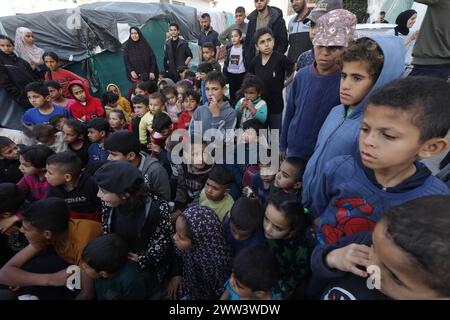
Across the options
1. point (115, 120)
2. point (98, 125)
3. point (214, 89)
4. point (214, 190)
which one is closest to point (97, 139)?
point (98, 125)

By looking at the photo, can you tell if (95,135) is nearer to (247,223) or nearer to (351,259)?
(247,223)

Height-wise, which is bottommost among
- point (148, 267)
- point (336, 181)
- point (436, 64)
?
point (148, 267)

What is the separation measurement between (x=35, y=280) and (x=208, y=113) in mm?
2234

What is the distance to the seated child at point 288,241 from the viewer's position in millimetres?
1683

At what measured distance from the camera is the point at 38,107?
382cm

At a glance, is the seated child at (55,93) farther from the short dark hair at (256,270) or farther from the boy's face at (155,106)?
the short dark hair at (256,270)

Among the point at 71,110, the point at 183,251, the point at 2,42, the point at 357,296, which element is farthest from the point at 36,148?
the point at 2,42

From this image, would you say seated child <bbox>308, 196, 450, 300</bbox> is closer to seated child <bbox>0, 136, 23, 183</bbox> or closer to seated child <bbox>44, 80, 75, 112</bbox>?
seated child <bbox>0, 136, 23, 183</bbox>

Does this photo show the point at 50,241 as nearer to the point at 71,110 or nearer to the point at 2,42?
the point at 71,110

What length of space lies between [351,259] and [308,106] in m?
1.39

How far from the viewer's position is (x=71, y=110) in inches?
166

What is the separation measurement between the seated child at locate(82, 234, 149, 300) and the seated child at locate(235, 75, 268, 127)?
212 centimetres

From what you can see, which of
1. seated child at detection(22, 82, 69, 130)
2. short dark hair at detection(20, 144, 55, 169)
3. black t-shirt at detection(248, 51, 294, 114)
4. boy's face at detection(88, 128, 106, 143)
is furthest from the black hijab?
seated child at detection(22, 82, 69, 130)

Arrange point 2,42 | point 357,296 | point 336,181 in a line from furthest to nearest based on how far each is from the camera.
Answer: point 2,42, point 336,181, point 357,296
